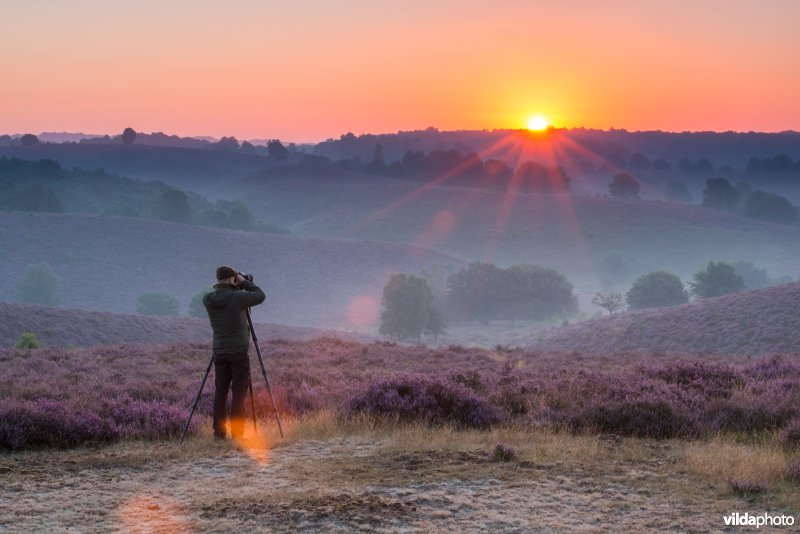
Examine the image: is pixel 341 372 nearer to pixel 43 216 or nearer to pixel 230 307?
pixel 230 307

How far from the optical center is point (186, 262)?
125312 mm

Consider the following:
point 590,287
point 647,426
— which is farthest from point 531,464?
point 590,287

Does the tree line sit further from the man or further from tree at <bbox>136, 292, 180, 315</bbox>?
the man

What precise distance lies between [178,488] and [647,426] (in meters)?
7.73

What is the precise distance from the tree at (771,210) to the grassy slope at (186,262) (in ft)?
307

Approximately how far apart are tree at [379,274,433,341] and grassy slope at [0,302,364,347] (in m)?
31.8

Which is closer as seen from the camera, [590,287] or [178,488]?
[178,488]

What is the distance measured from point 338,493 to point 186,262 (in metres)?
122

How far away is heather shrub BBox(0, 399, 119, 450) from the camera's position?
1157 centimetres

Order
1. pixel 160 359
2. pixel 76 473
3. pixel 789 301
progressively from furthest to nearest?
pixel 789 301 < pixel 160 359 < pixel 76 473

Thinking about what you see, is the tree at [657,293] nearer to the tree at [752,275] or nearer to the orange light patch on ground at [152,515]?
the tree at [752,275]

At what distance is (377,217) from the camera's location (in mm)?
181375

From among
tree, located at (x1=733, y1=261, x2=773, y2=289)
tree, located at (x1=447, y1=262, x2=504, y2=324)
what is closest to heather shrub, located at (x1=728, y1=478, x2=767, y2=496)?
tree, located at (x1=447, y1=262, x2=504, y2=324)

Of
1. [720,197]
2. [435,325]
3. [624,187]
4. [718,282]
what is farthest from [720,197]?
[435,325]
